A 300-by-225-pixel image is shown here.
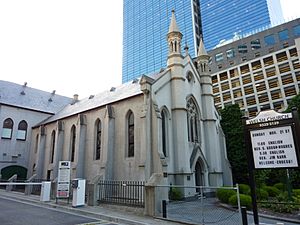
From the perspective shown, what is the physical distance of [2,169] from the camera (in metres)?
30.9

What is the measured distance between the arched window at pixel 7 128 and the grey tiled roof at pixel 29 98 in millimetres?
2620

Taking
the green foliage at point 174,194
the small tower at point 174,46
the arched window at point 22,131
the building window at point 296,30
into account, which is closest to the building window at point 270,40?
the building window at point 296,30

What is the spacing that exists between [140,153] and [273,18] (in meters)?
102

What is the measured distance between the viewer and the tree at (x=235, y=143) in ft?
98.8

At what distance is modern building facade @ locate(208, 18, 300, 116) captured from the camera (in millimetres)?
53844

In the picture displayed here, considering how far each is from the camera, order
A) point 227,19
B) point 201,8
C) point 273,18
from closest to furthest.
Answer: point 273,18, point 227,19, point 201,8

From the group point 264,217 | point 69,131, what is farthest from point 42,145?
point 264,217

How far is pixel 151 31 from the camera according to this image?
390 feet

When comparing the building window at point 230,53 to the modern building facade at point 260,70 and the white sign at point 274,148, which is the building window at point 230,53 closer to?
the modern building facade at point 260,70

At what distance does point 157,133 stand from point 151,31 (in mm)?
109102

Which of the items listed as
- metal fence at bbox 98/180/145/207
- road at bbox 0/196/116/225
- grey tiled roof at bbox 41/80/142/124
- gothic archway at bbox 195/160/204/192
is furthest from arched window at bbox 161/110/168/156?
road at bbox 0/196/116/225

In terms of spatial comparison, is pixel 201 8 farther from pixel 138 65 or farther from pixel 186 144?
pixel 186 144

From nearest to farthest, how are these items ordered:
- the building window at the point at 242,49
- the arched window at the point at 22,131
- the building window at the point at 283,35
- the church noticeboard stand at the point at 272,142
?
the church noticeboard stand at the point at 272,142 → the arched window at the point at 22,131 → the building window at the point at 283,35 → the building window at the point at 242,49

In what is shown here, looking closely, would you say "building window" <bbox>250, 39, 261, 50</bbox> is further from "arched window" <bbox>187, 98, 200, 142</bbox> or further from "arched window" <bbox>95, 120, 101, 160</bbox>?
"arched window" <bbox>95, 120, 101, 160</bbox>
